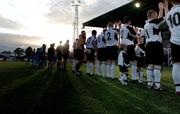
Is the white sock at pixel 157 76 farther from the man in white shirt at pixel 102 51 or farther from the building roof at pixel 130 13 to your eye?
the building roof at pixel 130 13

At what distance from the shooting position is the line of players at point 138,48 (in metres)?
6.14

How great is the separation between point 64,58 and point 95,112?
20.2m

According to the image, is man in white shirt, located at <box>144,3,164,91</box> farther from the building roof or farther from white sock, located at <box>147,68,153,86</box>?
the building roof

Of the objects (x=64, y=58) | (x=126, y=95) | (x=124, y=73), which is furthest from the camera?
(x=64, y=58)

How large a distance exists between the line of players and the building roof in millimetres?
13097

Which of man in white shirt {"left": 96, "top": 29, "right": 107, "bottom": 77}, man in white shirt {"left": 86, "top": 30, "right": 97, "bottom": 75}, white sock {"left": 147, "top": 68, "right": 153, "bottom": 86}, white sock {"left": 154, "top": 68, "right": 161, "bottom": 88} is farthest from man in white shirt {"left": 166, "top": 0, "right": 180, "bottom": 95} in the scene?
man in white shirt {"left": 86, "top": 30, "right": 97, "bottom": 75}

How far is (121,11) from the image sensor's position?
122 feet

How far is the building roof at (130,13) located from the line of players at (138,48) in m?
13.1

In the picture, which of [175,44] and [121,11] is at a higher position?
[121,11]

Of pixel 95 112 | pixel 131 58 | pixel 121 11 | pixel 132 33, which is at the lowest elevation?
pixel 95 112

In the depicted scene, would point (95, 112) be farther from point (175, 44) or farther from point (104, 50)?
point (104, 50)

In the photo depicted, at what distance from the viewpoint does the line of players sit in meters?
6.14

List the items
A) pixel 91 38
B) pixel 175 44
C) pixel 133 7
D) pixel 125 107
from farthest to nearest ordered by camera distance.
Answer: pixel 133 7
pixel 91 38
pixel 125 107
pixel 175 44

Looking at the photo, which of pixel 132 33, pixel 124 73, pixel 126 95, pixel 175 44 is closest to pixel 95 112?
pixel 175 44
